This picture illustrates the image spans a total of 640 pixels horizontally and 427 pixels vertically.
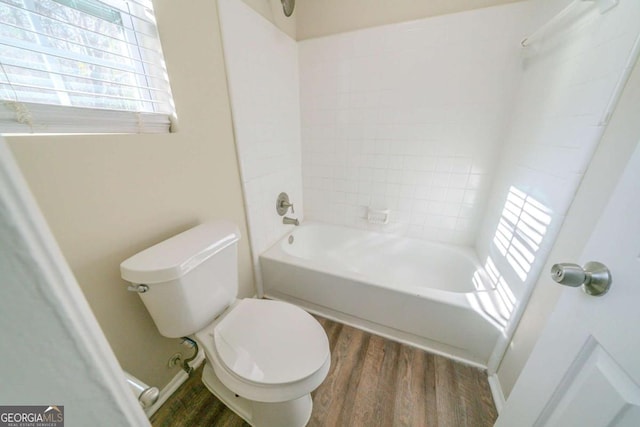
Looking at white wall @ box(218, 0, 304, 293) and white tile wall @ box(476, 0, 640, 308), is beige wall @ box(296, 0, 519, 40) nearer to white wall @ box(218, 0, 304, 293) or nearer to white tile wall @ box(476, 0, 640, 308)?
white wall @ box(218, 0, 304, 293)

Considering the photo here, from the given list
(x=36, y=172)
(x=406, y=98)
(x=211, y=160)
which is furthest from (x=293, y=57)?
(x=36, y=172)

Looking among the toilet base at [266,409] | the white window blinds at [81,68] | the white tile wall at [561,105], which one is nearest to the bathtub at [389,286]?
the white tile wall at [561,105]

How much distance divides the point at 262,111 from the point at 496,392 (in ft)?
6.42

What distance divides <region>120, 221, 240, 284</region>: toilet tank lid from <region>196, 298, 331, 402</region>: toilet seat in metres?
0.32

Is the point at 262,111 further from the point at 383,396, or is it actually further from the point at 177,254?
the point at 383,396

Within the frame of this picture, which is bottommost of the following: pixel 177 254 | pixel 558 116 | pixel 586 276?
pixel 177 254

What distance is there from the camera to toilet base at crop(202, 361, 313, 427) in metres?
0.87

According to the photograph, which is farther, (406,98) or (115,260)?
(406,98)

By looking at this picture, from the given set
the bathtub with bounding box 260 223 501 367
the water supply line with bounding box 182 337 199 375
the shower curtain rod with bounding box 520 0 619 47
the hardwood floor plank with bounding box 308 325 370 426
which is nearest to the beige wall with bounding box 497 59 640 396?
the bathtub with bounding box 260 223 501 367

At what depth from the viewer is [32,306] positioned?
0.60 ft

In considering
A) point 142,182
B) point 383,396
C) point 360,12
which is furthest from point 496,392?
point 360,12

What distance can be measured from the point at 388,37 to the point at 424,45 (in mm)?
233

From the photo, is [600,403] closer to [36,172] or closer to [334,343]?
[334,343]

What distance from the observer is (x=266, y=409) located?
87cm
